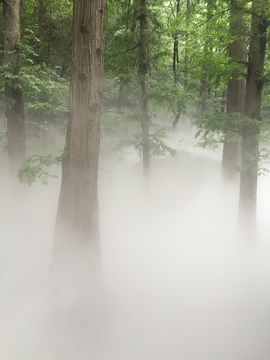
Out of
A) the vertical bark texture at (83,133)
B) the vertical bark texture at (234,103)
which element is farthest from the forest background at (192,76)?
the vertical bark texture at (83,133)

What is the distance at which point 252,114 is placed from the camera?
8.24 metres

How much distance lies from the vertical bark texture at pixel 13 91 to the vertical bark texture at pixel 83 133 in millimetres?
3201

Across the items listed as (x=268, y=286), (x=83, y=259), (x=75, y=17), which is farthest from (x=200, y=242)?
(x=75, y=17)

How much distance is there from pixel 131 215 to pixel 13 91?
6335 millimetres

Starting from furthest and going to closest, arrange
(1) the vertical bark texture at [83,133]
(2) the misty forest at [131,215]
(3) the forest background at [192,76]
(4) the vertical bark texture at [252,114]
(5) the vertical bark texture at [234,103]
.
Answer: (5) the vertical bark texture at [234,103]
(3) the forest background at [192,76]
(4) the vertical bark texture at [252,114]
(2) the misty forest at [131,215]
(1) the vertical bark texture at [83,133]

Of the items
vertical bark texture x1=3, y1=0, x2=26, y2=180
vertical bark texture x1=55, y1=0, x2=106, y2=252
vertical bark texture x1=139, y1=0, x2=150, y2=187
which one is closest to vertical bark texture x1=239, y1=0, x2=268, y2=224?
vertical bark texture x1=139, y1=0, x2=150, y2=187

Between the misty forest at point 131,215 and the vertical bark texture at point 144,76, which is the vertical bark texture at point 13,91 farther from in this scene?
the vertical bark texture at point 144,76

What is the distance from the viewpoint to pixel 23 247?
8.94 m

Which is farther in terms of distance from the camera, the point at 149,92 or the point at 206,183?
the point at 206,183

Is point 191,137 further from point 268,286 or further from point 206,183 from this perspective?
point 268,286

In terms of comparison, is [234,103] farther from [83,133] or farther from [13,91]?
[13,91]

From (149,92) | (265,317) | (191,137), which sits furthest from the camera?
(191,137)

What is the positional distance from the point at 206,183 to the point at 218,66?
18.1ft

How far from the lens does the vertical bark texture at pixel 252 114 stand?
295 inches
